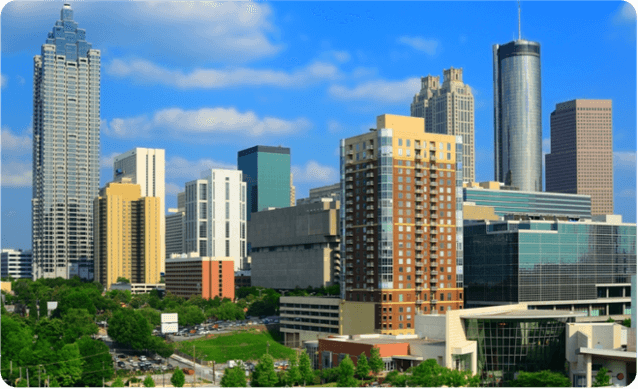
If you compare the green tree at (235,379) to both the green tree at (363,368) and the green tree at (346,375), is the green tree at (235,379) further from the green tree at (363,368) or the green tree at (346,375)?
the green tree at (363,368)

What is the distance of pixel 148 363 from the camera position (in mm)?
173375

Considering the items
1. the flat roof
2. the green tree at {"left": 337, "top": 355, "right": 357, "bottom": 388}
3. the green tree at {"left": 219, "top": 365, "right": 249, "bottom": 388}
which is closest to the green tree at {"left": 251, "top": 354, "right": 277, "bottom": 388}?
the green tree at {"left": 219, "top": 365, "right": 249, "bottom": 388}

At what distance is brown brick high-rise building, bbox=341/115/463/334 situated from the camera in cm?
18812

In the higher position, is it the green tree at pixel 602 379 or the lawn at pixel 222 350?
the green tree at pixel 602 379

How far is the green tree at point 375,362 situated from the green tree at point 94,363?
157ft

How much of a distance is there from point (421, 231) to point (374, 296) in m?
19.4

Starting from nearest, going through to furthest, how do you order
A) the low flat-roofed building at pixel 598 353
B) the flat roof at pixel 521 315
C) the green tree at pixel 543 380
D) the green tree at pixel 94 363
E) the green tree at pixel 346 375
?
1. the low flat-roofed building at pixel 598 353
2. the green tree at pixel 543 380
3. the green tree at pixel 346 375
4. the flat roof at pixel 521 315
5. the green tree at pixel 94 363

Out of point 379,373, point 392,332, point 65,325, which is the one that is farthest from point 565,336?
point 65,325

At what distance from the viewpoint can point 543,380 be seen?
122 meters

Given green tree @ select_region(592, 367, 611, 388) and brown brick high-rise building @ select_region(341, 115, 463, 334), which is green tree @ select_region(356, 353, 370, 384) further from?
brown brick high-rise building @ select_region(341, 115, 463, 334)

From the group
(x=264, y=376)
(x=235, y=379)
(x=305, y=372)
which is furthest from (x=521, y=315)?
(x=235, y=379)

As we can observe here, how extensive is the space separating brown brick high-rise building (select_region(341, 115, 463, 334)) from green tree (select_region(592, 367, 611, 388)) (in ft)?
227

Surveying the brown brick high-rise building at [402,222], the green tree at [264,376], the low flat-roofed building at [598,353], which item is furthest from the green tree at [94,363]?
the low flat-roofed building at [598,353]

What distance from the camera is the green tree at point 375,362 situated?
135375mm
